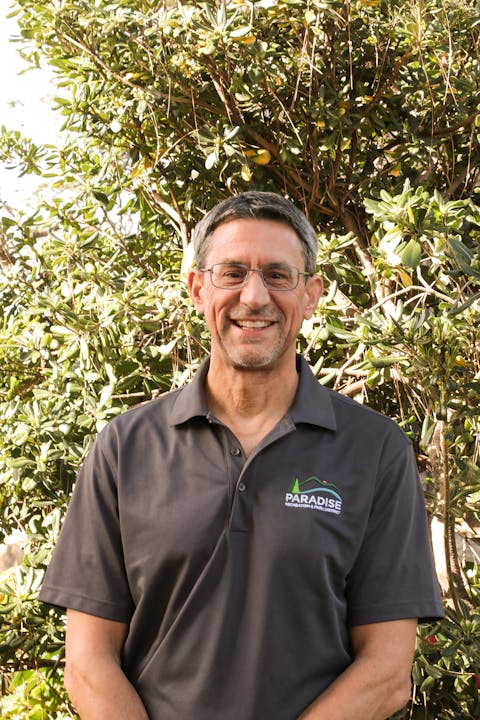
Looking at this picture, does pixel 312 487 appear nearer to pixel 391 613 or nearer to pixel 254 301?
pixel 391 613

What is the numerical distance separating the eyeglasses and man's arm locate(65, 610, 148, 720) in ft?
2.83

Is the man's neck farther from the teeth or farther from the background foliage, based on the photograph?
the background foliage

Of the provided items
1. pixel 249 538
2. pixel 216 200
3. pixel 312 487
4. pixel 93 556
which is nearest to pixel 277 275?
pixel 312 487

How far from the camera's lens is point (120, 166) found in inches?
167

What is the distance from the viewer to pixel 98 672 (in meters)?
2.18

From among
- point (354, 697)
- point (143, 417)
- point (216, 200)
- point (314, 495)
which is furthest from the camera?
point (216, 200)

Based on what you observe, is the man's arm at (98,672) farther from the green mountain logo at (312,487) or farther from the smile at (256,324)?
the smile at (256,324)

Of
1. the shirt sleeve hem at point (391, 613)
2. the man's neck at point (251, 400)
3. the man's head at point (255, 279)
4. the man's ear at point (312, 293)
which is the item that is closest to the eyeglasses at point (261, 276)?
the man's head at point (255, 279)

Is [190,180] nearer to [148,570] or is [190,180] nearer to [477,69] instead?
[477,69]

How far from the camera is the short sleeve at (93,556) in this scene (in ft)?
7.41

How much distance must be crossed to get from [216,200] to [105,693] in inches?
99.4

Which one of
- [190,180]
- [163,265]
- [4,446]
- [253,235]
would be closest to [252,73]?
[190,180]

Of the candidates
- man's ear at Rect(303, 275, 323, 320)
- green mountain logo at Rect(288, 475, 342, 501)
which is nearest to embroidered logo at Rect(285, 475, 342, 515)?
green mountain logo at Rect(288, 475, 342, 501)

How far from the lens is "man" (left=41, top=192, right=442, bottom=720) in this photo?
2125 mm
